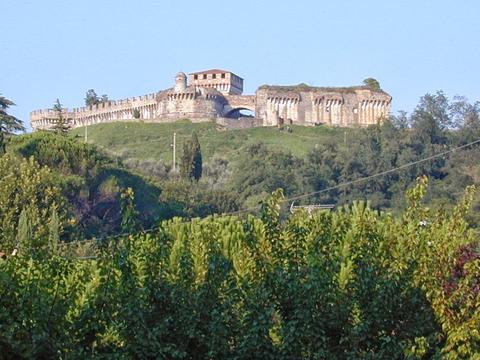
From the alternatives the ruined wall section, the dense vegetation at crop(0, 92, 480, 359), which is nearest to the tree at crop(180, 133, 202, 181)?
the ruined wall section

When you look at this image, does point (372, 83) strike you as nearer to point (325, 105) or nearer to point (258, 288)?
point (325, 105)

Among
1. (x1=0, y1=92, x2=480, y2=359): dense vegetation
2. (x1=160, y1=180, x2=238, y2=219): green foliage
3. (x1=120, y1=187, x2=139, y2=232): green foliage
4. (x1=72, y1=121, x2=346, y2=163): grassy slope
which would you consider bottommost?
(x1=160, y1=180, x2=238, y2=219): green foliage

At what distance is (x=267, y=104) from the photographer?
99688 mm

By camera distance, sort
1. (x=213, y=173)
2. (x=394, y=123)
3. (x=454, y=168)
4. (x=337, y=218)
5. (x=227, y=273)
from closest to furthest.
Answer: (x=227, y=273) → (x=337, y=218) → (x=454, y=168) → (x=213, y=173) → (x=394, y=123)

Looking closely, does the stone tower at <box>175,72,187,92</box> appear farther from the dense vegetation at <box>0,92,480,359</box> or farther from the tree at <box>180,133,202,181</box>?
the dense vegetation at <box>0,92,480,359</box>

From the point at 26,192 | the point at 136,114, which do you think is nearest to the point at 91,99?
the point at 136,114

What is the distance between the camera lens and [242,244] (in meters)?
17.5

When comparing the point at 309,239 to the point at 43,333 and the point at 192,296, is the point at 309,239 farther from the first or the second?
the point at 43,333

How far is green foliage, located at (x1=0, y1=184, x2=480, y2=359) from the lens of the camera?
15.4 meters

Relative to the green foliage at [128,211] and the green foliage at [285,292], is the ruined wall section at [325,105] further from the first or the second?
the green foliage at [128,211]

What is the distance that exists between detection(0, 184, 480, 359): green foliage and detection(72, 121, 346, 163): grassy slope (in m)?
68.6

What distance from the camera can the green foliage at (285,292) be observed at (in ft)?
50.4

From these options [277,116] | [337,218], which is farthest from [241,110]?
[337,218]

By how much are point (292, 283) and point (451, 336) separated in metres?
2.49
